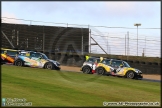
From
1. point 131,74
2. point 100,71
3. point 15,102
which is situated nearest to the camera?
point 15,102

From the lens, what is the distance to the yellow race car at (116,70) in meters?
21.6

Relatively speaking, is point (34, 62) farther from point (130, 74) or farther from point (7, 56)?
point (130, 74)

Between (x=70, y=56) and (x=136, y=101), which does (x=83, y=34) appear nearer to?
(x=70, y=56)

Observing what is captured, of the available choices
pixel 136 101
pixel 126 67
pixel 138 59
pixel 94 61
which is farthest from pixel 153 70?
pixel 136 101

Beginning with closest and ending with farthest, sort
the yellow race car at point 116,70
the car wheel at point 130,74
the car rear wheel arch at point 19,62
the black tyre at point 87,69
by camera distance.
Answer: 1. the car wheel at point 130,74
2. the yellow race car at point 116,70
3. the car rear wheel arch at point 19,62
4. the black tyre at point 87,69

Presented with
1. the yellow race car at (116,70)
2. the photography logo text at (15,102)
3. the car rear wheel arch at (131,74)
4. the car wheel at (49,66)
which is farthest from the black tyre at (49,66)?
the photography logo text at (15,102)

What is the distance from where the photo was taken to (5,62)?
21969 millimetres

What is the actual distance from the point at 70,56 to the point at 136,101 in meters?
16.8

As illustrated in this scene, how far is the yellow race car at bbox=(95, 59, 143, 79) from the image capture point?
21.6m

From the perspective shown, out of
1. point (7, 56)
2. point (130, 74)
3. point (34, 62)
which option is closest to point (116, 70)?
point (130, 74)

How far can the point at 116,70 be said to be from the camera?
71.4ft

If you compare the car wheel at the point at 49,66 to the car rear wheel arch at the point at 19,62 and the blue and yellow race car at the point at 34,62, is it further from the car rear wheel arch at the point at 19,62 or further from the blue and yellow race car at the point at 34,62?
the car rear wheel arch at the point at 19,62

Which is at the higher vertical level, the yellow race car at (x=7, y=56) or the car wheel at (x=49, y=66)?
the yellow race car at (x=7, y=56)

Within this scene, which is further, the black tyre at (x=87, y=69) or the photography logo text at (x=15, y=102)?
the black tyre at (x=87, y=69)
